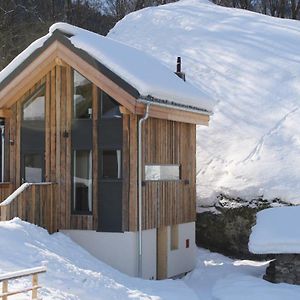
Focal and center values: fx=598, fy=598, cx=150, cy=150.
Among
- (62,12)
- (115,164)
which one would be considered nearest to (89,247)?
(115,164)

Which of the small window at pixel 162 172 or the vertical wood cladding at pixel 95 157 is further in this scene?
the small window at pixel 162 172

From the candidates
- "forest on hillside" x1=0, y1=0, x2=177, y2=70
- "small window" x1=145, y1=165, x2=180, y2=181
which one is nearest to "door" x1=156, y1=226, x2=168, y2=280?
"small window" x1=145, y1=165, x2=180, y2=181

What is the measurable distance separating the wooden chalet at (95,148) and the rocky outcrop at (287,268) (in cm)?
318

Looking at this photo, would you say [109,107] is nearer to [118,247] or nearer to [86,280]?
[118,247]

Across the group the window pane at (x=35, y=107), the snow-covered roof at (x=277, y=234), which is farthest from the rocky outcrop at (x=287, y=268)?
the window pane at (x=35, y=107)

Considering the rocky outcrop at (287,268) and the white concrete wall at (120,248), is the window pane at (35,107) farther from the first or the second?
the rocky outcrop at (287,268)

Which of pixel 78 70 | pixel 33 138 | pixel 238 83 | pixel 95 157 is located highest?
pixel 238 83

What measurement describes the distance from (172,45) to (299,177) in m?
15.4

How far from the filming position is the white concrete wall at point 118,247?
47.4ft

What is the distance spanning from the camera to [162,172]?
1588 cm

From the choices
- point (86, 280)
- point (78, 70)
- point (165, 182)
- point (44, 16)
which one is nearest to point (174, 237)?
point (165, 182)

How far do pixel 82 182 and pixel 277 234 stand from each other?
498 centimetres

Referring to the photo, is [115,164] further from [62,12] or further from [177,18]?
[62,12]

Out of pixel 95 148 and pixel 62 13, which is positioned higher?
pixel 62 13
